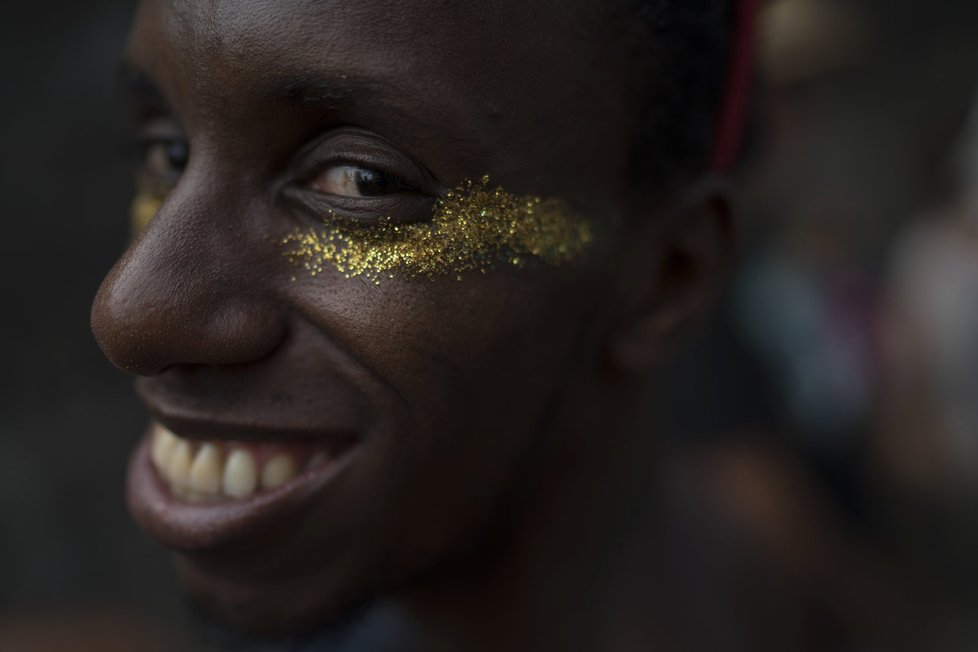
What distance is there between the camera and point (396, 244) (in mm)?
1271

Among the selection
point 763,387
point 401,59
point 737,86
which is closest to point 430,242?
point 401,59

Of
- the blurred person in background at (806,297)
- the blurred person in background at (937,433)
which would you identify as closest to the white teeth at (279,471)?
the blurred person in background at (806,297)

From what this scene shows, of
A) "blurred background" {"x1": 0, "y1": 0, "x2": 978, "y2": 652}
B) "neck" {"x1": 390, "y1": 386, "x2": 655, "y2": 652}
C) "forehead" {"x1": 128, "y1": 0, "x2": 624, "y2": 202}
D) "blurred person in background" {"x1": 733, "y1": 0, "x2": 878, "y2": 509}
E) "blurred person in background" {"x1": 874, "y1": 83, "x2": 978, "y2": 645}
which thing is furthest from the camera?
"blurred person in background" {"x1": 874, "y1": 83, "x2": 978, "y2": 645}

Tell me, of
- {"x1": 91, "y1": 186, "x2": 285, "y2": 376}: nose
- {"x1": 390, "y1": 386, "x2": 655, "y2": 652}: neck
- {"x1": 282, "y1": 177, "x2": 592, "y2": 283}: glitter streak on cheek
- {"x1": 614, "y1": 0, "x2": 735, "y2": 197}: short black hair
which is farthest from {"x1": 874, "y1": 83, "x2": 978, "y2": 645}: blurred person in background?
{"x1": 91, "y1": 186, "x2": 285, "y2": 376}: nose

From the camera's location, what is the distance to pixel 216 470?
137 centimetres

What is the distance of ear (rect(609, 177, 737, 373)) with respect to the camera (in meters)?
1.61

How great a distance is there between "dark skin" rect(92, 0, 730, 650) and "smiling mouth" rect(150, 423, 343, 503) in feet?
0.14

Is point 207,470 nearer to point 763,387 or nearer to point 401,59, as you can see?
point 401,59

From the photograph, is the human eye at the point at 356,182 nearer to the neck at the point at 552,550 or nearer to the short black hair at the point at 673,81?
the short black hair at the point at 673,81

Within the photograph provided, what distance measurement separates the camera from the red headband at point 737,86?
1.61 meters

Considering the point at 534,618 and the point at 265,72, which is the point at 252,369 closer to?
the point at 265,72

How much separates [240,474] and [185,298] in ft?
0.96

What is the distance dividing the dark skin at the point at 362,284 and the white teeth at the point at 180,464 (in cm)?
5

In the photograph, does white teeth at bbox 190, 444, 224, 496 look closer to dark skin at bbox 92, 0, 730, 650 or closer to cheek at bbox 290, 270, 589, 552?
dark skin at bbox 92, 0, 730, 650
